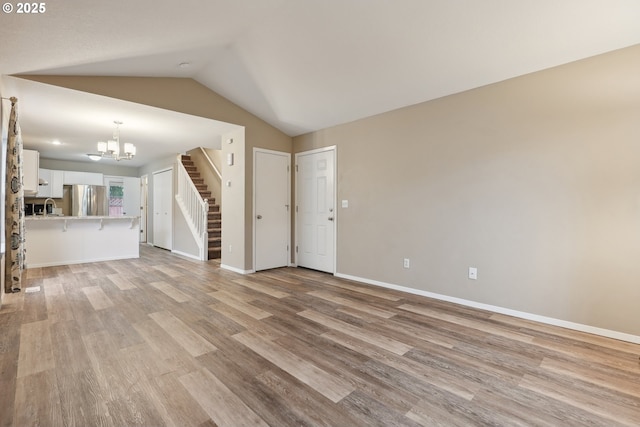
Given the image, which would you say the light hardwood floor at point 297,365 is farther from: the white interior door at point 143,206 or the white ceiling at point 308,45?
the white interior door at point 143,206

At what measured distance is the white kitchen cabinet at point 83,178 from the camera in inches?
307

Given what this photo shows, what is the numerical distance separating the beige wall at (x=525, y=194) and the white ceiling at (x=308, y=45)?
10.5 inches

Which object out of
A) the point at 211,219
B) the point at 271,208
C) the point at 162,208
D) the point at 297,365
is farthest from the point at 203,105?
the point at 162,208

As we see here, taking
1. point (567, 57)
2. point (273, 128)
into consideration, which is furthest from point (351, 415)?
point (273, 128)

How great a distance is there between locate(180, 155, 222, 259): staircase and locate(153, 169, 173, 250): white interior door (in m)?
0.50

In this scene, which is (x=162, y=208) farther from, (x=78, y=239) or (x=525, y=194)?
(x=525, y=194)

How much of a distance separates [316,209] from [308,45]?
2.57 meters

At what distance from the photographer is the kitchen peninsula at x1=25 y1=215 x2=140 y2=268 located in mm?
5258

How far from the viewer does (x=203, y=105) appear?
168 inches

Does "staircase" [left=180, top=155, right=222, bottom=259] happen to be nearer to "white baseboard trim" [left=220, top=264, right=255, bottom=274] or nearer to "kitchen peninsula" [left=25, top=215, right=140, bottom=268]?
"white baseboard trim" [left=220, top=264, right=255, bottom=274]

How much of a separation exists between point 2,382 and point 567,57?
195 inches

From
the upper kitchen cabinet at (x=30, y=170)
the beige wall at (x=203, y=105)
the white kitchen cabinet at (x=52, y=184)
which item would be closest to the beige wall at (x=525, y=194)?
the beige wall at (x=203, y=105)

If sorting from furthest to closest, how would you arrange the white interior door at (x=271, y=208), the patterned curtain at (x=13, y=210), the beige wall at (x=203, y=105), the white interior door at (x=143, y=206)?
1. the white interior door at (x=143, y=206)
2. the white interior door at (x=271, y=208)
3. the patterned curtain at (x=13, y=210)
4. the beige wall at (x=203, y=105)

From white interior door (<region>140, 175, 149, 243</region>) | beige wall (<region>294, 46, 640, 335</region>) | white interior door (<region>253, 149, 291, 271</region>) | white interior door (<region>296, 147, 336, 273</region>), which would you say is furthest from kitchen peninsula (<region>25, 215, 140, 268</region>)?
beige wall (<region>294, 46, 640, 335</region>)
